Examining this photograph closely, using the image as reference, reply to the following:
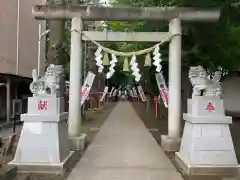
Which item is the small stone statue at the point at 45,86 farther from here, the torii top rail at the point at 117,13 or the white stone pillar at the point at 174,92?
the white stone pillar at the point at 174,92

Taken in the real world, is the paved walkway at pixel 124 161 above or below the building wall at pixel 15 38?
below

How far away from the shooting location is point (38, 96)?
8891 mm

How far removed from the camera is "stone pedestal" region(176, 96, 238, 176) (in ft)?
27.2

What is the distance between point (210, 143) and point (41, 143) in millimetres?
3919

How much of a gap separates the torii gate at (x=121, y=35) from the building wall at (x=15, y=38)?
730cm

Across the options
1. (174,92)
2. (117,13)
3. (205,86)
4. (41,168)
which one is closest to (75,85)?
(117,13)

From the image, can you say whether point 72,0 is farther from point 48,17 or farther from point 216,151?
point 216,151

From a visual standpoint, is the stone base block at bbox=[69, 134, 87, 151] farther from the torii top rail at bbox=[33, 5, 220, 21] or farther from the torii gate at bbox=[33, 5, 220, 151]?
the torii top rail at bbox=[33, 5, 220, 21]

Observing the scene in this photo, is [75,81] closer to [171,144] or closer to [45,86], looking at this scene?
[45,86]

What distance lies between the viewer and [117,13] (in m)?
11.8

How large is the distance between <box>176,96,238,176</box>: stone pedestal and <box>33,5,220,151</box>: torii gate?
3.05m

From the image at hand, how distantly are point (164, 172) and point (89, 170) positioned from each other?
5.85 ft

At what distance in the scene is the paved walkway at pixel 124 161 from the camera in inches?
320

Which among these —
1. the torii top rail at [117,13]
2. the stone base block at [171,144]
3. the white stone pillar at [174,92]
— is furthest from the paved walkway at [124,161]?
the torii top rail at [117,13]
